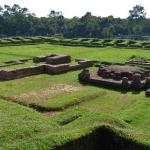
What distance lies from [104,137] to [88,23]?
7107 cm

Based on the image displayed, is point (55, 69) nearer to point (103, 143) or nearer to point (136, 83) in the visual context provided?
point (136, 83)

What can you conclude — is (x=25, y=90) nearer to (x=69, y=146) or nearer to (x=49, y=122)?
(x=49, y=122)

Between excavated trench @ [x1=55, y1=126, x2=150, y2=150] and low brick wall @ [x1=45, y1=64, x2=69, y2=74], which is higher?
excavated trench @ [x1=55, y1=126, x2=150, y2=150]

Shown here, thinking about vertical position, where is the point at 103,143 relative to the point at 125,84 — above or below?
above

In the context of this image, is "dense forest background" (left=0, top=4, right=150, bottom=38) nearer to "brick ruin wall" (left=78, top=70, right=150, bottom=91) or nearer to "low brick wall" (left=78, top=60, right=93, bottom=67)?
"low brick wall" (left=78, top=60, right=93, bottom=67)

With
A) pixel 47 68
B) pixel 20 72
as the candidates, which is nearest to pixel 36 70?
pixel 47 68

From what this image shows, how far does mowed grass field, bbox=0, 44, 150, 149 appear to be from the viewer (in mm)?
8719

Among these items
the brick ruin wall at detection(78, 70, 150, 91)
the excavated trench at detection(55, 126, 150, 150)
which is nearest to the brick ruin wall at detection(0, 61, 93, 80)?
the brick ruin wall at detection(78, 70, 150, 91)

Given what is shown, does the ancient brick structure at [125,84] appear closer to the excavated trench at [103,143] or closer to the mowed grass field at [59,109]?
the mowed grass field at [59,109]

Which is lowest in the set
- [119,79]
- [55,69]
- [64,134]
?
[119,79]

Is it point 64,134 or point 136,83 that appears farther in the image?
point 136,83

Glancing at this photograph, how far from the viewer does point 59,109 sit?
15.2m

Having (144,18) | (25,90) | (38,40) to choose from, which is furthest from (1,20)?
(25,90)

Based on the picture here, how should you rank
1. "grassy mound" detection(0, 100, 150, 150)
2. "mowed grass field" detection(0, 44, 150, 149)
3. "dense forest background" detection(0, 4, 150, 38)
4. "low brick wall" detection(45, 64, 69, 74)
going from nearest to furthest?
"grassy mound" detection(0, 100, 150, 150)
"mowed grass field" detection(0, 44, 150, 149)
"low brick wall" detection(45, 64, 69, 74)
"dense forest background" detection(0, 4, 150, 38)
